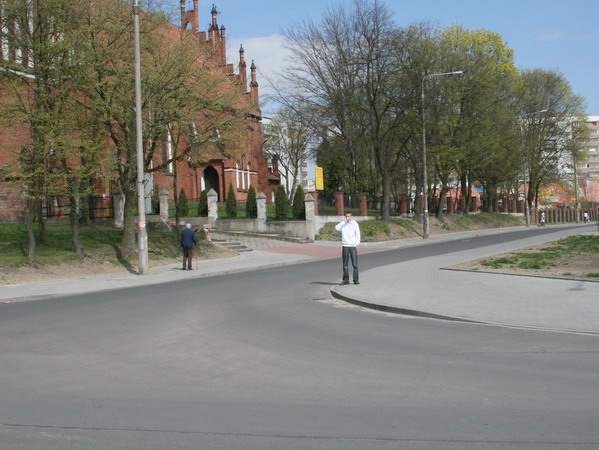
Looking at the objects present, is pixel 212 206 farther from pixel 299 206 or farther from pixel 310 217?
pixel 310 217

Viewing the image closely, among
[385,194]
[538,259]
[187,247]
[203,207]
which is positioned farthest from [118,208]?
[538,259]

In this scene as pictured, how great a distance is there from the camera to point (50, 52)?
20.8 metres

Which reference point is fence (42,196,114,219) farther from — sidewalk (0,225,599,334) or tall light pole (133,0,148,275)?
tall light pole (133,0,148,275)

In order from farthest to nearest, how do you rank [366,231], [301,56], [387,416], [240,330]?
[301,56] → [366,231] → [240,330] → [387,416]

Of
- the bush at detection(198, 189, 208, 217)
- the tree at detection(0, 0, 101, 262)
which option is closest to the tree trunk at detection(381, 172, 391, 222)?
the bush at detection(198, 189, 208, 217)

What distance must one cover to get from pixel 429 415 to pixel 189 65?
805 inches

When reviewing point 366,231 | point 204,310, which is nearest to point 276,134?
point 366,231

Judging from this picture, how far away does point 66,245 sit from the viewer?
81.0 ft

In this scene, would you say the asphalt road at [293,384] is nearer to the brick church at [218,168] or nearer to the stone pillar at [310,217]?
the brick church at [218,168]

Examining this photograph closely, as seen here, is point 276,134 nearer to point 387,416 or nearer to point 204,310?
point 204,310

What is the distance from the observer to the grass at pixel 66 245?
2206 centimetres

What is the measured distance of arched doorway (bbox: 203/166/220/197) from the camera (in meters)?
58.5

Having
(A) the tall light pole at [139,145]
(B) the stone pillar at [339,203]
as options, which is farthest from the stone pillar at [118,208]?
(B) the stone pillar at [339,203]

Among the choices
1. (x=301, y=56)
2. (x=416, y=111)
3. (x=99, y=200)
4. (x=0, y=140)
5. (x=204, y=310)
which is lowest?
(x=204, y=310)
